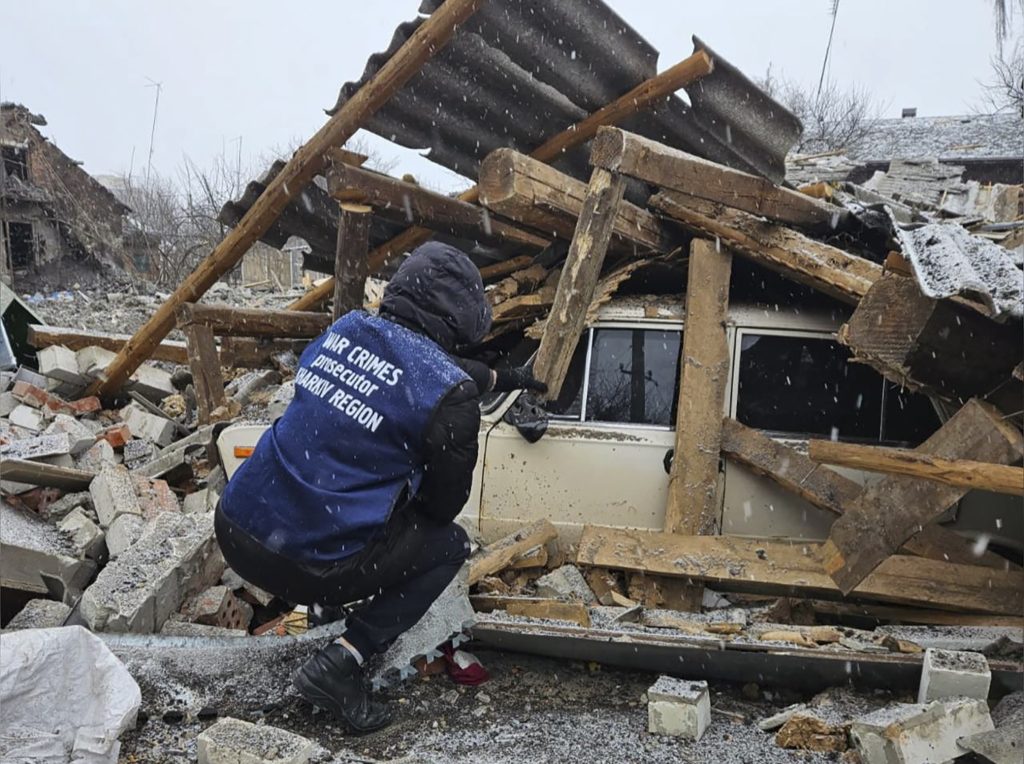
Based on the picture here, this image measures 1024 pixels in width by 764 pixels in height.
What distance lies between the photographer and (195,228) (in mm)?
24922

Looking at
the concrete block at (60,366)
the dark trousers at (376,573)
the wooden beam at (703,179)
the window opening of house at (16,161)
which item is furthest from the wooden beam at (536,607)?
the window opening of house at (16,161)

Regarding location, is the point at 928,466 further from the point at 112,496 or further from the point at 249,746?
the point at 112,496

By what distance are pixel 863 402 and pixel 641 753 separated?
246 cm

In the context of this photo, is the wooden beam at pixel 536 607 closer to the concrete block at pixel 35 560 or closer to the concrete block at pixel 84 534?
the concrete block at pixel 35 560

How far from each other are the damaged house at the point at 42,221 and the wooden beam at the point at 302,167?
15.9m

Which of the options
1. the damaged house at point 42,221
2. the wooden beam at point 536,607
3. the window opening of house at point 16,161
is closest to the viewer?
the wooden beam at point 536,607

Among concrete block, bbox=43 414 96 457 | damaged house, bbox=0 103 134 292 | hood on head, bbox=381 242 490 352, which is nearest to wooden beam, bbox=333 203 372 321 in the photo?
concrete block, bbox=43 414 96 457

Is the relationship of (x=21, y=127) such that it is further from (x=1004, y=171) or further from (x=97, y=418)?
(x=1004, y=171)

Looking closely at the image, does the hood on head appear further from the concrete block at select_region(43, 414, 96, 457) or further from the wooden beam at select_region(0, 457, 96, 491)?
the concrete block at select_region(43, 414, 96, 457)

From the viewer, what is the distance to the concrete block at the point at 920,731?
8.02ft

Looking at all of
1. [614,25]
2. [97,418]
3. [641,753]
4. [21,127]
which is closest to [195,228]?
[21,127]

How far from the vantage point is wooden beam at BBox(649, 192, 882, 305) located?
4.48 metres

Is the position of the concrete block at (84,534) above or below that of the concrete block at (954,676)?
below

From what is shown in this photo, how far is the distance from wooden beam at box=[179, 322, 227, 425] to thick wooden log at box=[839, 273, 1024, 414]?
5252 mm
